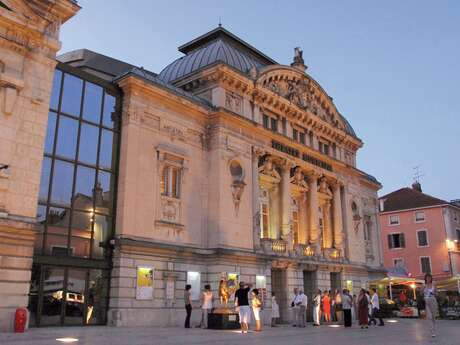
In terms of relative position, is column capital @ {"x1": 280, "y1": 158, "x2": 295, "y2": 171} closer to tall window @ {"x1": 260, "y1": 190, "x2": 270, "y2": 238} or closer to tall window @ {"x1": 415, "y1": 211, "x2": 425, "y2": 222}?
tall window @ {"x1": 260, "y1": 190, "x2": 270, "y2": 238}

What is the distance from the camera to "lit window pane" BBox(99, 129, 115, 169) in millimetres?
22219

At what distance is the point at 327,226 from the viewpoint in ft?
116

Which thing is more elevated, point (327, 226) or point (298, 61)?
point (298, 61)

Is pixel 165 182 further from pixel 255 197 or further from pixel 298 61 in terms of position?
pixel 298 61

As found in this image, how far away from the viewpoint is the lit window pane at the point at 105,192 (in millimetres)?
21714

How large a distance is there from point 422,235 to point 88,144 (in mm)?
45625

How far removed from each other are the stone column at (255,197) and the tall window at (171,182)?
16.3ft

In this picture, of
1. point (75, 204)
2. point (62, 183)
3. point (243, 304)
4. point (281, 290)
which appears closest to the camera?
point (243, 304)

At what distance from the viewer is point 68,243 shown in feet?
65.7

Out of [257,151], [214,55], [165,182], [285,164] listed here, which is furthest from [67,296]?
[214,55]

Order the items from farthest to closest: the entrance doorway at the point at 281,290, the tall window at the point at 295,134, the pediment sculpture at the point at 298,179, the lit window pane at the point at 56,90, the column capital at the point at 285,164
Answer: the tall window at the point at 295,134
the pediment sculpture at the point at 298,179
the column capital at the point at 285,164
the entrance doorway at the point at 281,290
the lit window pane at the point at 56,90

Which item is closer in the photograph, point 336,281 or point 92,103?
point 92,103

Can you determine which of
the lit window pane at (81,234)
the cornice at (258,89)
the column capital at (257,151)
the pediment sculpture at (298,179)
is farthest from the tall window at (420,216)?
the lit window pane at (81,234)

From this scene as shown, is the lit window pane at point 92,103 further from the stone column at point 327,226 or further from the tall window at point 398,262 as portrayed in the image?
the tall window at point 398,262
